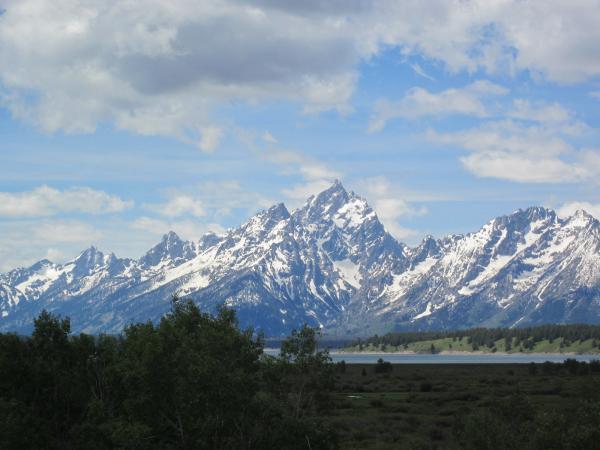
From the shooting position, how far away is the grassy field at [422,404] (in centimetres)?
7150

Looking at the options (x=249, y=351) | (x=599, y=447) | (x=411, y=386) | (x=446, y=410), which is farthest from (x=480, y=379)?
(x=599, y=447)

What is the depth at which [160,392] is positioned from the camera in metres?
55.1

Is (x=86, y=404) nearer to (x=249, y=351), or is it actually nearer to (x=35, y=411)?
(x=35, y=411)

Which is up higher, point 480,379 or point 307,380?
Result: point 307,380

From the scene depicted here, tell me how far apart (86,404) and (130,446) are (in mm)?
13852

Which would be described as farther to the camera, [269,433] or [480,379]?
[480,379]

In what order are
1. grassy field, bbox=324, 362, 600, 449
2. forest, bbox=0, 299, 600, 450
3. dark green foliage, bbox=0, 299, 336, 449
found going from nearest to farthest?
forest, bbox=0, 299, 600, 450, dark green foliage, bbox=0, 299, 336, 449, grassy field, bbox=324, 362, 600, 449

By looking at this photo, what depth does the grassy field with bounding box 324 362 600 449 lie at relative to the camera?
71.5 m

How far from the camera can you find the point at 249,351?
60.0m

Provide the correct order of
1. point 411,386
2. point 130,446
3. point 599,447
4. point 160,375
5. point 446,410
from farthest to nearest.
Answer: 1. point 411,386
2. point 446,410
3. point 160,375
4. point 130,446
5. point 599,447

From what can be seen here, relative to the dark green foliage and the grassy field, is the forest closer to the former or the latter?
the dark green foliage

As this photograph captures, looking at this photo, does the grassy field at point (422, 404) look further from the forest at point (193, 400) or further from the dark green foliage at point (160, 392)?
the dark green foliage at point (160, 392)

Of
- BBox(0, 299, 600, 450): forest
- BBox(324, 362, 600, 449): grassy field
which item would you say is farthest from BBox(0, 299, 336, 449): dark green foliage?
BBox(324, 362, 600, 449): grassy field

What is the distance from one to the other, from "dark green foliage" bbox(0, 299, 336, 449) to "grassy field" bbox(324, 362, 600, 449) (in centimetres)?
1020
